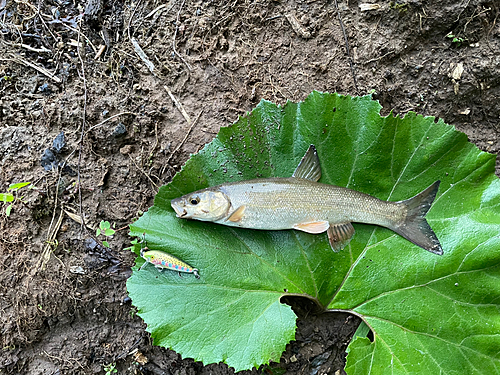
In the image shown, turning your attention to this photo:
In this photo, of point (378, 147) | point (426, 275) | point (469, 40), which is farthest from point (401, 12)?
point (426, 275)

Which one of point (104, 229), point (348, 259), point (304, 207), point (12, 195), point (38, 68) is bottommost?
point (104, 229)

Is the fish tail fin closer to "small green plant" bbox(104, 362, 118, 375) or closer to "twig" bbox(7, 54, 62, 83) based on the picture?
"small green plant" bbox(104, 362, 118, 375)

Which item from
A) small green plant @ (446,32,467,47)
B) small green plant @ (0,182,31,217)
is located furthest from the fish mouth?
small green plant @ (446,32,467,47)

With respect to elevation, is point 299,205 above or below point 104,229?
above

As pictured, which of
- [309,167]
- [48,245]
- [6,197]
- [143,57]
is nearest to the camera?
[309,167]

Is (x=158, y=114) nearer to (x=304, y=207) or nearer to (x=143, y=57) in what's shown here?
(x=143, y=57)

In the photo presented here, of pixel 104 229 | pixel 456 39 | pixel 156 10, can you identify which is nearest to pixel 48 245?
pixel 104 229

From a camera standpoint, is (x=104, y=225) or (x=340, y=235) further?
(x=104, y=225)

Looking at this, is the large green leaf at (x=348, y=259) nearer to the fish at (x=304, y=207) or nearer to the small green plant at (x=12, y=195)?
the fish at (x=304, y=207)
